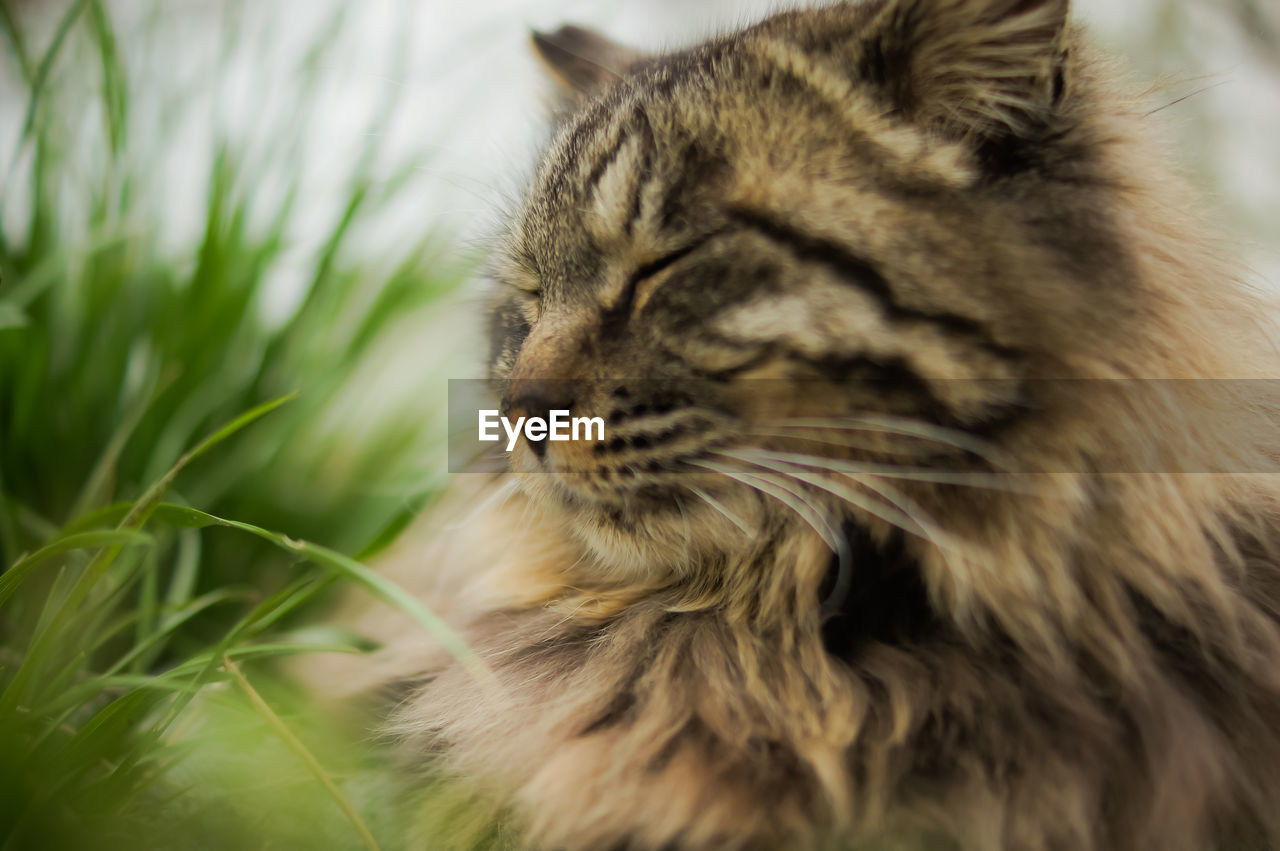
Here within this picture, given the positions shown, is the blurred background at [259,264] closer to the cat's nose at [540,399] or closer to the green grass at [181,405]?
the green grass at [181,405]

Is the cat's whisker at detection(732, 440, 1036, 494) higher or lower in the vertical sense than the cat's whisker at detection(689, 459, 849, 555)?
higher

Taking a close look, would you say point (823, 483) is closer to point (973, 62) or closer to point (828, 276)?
point (828, 276)

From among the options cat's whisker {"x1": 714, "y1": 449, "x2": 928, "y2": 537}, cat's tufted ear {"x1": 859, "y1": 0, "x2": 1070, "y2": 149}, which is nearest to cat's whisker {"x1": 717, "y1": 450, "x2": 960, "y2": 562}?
cat's whisker {"x1": 714, "y1": 449, "x2": 928, "y2": 537}

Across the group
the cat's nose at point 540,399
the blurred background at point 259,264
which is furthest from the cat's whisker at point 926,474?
the blurred background at point 259,264

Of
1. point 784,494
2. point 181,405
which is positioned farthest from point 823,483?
point 181,405

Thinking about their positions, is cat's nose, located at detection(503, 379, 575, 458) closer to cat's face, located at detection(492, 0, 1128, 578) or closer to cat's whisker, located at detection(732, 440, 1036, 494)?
cat's face, located at detection(492, 0, 1128, 578)

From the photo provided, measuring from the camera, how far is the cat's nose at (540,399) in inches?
27.5

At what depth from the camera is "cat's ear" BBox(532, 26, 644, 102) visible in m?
1.10

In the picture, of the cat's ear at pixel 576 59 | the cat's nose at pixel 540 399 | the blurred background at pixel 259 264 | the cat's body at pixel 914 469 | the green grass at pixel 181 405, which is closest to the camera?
the cat's body at pixel 914 469

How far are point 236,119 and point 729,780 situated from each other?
129cm

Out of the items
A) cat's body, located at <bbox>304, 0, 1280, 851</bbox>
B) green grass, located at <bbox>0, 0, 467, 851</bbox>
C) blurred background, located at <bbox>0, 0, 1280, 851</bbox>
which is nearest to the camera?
cat's body, located at <bbox>304, 0, 1280, 851</bbox>

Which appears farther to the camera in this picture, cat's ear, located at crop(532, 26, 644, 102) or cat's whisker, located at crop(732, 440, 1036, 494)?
cat's ear, located at crop(532, 26, 644, 102)

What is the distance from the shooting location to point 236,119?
1.31 metres

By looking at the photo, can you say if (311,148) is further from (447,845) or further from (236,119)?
(447,845)
